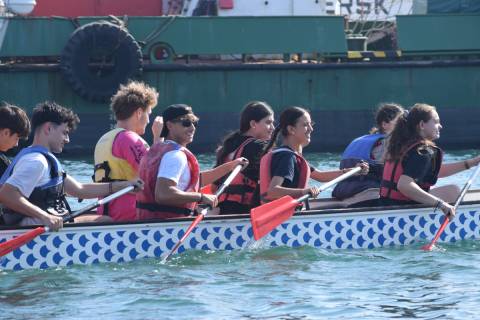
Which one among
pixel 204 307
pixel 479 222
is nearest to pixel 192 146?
pixel 479 222

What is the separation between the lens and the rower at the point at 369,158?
10172mm

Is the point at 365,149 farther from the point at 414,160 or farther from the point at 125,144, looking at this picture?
the point at 125,144

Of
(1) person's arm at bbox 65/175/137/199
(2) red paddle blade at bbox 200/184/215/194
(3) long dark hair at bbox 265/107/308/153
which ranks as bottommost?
(2) red paddle blade at bbox 200/184/215/194

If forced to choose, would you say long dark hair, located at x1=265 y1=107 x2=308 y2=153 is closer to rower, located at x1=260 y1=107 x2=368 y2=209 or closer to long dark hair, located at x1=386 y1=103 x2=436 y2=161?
rower, located at x1=260 y1=107 x2=368 y2=209

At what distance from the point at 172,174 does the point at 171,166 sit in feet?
0.20

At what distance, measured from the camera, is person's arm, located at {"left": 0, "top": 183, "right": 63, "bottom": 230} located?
322 inches

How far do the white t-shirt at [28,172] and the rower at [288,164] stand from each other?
1808mm

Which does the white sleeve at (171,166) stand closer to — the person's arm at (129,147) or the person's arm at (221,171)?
the person's arm at (129,147)

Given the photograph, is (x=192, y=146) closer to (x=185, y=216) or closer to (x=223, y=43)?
(x=223, y=43)

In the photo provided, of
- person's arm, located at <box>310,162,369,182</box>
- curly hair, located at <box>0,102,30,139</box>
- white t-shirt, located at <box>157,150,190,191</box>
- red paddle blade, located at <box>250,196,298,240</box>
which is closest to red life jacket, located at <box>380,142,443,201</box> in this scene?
person's arm, located at <box>310,162,369,182</box>

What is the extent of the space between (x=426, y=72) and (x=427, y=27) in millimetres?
808

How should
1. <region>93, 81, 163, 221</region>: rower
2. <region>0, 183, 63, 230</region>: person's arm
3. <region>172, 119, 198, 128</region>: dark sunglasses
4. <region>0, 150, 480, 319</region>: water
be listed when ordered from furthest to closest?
1. <region>93, 81, 163, 221</region>: rower
2. <region>172, 119, 198, 128</region>: dark sunglasses
3. <region>0, 183, 63, 230</region>: person's arm
4. <region>0, 150, 480, 319</region>: water

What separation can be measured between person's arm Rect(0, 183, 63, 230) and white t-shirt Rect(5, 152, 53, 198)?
41 mm

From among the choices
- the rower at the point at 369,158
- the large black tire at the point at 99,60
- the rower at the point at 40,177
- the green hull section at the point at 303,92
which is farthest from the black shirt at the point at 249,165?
the green hull section at the point at 303,92
